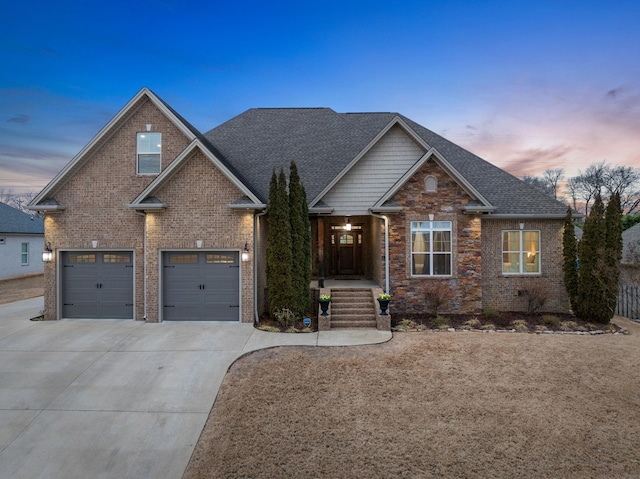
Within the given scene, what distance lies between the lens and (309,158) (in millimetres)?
15117

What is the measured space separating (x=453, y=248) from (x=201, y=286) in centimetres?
931

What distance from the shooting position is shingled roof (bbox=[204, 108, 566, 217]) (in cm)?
1287

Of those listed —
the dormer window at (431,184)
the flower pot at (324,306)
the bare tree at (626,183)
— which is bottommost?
the flower pot at (324,306)

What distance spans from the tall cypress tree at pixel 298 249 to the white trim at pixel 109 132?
3898 mm

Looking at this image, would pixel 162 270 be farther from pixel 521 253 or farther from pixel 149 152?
pixel 521 253

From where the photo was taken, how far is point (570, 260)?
11.5 m

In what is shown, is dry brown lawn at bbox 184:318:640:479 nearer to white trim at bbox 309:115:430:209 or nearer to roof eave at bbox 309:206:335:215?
roof eave at bbox 309:206:335:215

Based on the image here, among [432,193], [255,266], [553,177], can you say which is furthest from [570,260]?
[553,177]

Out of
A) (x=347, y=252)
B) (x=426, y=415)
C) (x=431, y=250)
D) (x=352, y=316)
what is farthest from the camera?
(x=347, y=252)

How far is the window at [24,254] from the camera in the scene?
2498 cm

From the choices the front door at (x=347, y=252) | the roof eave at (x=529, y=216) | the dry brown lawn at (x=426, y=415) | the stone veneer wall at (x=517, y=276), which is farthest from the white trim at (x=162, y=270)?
the roof eave at (x=529, y=216)

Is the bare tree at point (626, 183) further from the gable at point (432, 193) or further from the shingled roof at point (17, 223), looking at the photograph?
the shingled roof at point (17, 223)

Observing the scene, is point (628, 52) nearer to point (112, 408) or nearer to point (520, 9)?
point (520, 9)

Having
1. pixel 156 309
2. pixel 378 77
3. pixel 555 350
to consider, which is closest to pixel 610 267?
pixel 555 350
